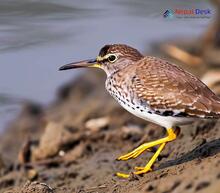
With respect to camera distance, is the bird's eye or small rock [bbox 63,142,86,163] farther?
small rock [bbox 63,142,86,163]

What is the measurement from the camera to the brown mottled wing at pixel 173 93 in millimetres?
6180

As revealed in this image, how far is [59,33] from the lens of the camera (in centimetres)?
1368

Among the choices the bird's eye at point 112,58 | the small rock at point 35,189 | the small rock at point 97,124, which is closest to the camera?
the small rock at point 35,189

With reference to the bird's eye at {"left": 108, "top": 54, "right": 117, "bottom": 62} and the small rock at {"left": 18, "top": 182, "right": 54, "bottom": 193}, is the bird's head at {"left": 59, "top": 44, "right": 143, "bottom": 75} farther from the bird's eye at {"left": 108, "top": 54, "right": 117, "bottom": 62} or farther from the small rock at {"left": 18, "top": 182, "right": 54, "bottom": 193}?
the small rock at {"left": 18, "top": 182, "right": 54, "bottom": 193}

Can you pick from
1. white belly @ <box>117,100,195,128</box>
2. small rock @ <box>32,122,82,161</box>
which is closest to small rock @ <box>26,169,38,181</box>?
small rock @ <box>32,122,82,161</box>

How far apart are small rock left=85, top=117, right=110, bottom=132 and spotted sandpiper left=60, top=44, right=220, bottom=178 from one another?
2461mm

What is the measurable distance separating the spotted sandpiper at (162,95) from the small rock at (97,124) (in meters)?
2.46

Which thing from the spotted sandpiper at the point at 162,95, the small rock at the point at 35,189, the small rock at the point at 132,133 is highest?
the spotted sandpiper at the point at 162,95

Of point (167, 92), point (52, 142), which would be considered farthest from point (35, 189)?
point (52, 142)

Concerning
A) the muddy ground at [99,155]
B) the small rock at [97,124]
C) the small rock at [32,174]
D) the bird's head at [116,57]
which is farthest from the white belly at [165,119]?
the small rock at [97,124]

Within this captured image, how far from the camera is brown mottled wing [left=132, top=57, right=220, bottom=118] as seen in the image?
6180mm

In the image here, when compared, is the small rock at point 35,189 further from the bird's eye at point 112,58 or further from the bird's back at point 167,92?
the bird's eye at point 112,58

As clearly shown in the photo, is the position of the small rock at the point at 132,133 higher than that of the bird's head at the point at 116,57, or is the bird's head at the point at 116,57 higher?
the bird's head at the point at 116,57

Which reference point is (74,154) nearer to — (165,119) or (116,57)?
(116,57)
